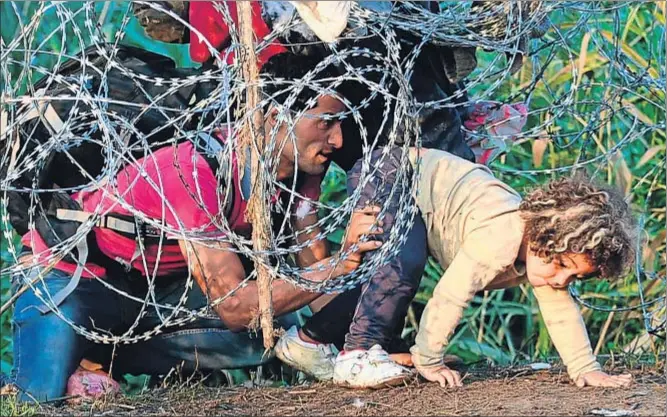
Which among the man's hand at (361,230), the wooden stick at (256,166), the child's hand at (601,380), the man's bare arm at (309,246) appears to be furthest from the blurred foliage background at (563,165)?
the wooden stick at (256,166)

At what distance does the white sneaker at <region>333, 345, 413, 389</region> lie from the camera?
426 centimetres

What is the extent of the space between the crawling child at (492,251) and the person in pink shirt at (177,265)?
28 centimetres

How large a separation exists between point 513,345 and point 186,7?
2630 millimetres

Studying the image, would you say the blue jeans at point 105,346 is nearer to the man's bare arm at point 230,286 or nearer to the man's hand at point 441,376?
the man's bare arm at point 230,286

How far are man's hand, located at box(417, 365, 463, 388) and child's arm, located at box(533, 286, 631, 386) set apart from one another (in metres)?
0.38

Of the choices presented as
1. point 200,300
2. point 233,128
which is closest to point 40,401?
point 200,300

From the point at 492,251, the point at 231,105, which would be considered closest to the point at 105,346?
the point at 231,105

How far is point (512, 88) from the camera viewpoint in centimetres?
642

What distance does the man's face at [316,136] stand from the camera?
447 cm

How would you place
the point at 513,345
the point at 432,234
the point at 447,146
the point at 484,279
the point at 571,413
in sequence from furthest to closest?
the point at 513,345 < the point at 447,146 < the point at 432,234 < the point at 484,279 < the point at 571,413

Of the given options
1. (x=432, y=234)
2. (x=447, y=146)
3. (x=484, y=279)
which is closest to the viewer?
(x=484, y=279)

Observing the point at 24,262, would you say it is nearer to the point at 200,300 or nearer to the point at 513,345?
the point at 200,300

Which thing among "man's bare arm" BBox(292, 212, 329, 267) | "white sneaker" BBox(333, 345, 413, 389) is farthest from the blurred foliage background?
"white sneaker" BBox(333, 345, 413, 389)

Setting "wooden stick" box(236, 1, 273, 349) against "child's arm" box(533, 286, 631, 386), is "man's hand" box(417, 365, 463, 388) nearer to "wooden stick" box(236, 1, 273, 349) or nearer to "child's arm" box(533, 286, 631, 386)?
"child's arm" box(533, 286, 631, 386)
